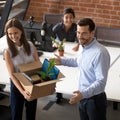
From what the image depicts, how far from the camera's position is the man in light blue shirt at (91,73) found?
7.67 ft

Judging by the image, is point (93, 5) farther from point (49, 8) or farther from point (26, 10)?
point (26, 10)

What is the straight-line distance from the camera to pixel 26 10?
6000mm

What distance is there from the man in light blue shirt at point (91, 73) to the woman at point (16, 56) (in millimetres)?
533

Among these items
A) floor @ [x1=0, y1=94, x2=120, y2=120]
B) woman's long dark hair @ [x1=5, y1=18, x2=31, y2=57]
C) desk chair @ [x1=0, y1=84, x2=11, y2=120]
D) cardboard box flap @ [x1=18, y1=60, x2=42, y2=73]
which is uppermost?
woman's long dark hair @ [x1=5, y1=18, x2=31, y2=57]

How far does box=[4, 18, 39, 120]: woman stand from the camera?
2811 millimetres

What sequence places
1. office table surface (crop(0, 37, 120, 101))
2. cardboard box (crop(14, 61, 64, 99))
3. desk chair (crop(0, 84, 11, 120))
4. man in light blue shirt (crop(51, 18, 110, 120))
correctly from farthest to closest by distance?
desk chair (crop(0, 84, 11, 120)) → office table surface (crop(0, 37, 120, 101)) → cardboard box (crop(14, 61, 64, 99)) → man in light blue shirt (crop(51, 18, 110, 120))

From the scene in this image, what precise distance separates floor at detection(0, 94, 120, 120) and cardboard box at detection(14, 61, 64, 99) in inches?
42.5

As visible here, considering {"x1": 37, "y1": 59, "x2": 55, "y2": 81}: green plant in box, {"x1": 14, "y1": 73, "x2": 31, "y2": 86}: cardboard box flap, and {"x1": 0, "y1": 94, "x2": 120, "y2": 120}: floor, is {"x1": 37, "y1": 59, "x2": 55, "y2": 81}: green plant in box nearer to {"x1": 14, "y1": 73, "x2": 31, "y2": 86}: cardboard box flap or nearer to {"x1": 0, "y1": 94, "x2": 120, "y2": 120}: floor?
{"x1": 14, "y1": 73, "x2": 31, "y2": 86}: cardboard box flap

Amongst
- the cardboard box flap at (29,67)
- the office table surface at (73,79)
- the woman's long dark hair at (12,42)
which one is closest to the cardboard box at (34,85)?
the cardboard box flap at (29,67)

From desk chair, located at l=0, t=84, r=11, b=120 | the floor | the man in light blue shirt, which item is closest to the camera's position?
the man in light blue shirt

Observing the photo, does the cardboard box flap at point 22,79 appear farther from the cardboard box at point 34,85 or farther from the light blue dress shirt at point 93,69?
the light blue dress shirt at point 93,69

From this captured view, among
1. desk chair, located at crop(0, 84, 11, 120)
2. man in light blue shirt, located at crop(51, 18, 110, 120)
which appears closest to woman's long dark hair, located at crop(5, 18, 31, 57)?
man in light blue shirt, located at crop(51, 18, 110, 120)

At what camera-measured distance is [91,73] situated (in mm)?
2441

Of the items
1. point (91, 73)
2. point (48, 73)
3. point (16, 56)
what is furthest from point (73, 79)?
point (91, 73)
